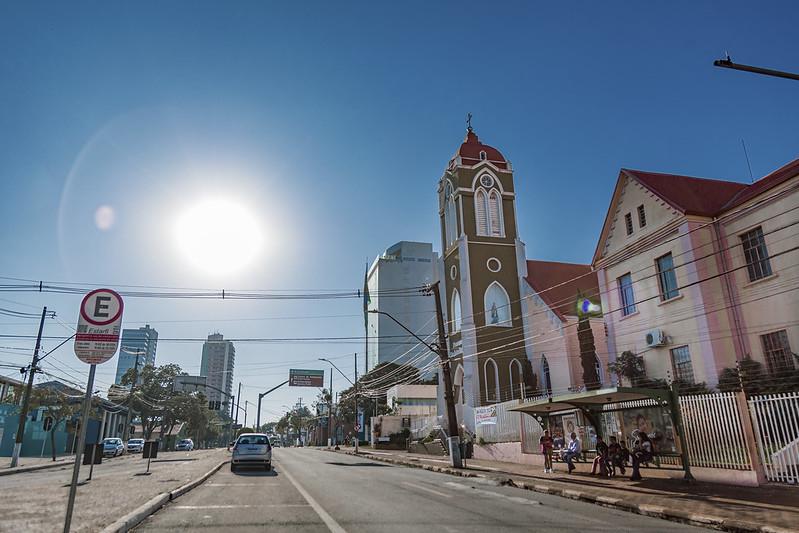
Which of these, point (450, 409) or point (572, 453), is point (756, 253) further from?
point (450, 409)

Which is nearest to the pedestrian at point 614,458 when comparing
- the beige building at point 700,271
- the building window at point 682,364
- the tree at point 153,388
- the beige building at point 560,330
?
the beige building at point 700,271

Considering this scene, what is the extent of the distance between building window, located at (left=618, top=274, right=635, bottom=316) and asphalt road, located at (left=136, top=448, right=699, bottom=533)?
15.6 m

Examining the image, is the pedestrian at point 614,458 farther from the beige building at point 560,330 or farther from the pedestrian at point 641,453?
the beige building at point 560,330

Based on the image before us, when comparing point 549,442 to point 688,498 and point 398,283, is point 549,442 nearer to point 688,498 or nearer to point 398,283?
point 688,498

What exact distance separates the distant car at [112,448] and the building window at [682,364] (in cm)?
4006

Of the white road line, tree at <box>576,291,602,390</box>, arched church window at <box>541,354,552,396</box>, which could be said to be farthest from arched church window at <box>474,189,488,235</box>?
the white road line

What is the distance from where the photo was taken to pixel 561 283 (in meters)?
34.3

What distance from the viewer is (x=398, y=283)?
13712 centimetres

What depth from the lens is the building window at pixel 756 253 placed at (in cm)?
2046

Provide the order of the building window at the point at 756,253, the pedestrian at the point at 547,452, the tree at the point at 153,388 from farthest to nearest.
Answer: the tree at the point at 153,388 < the building window at the point at 756,253 < the pedestrian at the point at 547,452

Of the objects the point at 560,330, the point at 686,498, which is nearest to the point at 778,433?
the point at 686,498

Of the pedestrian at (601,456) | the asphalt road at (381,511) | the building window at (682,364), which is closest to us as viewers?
the asphalt road at (381,511)

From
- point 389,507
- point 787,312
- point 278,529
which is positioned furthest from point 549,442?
point 278,529

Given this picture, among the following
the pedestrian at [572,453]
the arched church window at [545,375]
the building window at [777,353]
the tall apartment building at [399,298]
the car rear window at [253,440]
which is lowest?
the pedestrian at [572,453]
